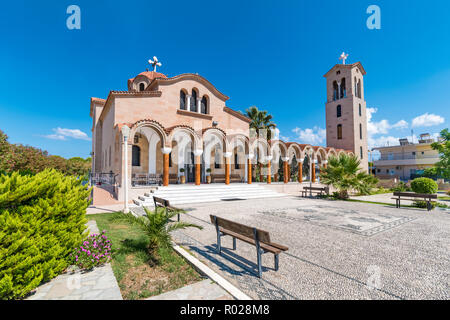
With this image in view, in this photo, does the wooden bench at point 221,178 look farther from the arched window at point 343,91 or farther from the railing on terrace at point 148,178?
the arched window at point 343,91

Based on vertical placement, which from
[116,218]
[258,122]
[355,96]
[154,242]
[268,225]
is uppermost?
[355,96]

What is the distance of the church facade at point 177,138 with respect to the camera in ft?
51.2

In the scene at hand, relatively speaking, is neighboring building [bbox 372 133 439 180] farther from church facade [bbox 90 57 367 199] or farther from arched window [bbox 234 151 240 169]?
arched window [bbox 234 151 240 169]

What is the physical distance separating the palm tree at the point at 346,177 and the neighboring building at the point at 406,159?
3182cm

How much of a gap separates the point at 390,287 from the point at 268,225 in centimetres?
427

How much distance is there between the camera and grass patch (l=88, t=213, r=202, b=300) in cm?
326

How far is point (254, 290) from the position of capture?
3193 millimetres

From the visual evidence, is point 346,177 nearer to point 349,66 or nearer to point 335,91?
point 335,91

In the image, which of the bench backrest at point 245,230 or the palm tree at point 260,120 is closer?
the bench backrest at point 245,230

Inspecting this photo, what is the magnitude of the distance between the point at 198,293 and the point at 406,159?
5532 cm

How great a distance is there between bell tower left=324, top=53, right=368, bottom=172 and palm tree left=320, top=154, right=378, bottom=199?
17.6 m

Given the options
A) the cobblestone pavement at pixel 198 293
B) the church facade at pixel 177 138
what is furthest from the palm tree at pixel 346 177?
the cobblestone pavement at pixel 198 293
